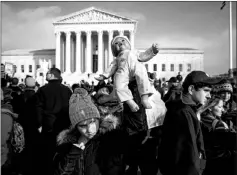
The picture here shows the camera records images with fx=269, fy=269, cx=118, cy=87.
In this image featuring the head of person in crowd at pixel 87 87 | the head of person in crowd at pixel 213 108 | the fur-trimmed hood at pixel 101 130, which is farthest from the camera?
the head of person in crowd at pixel 87 87

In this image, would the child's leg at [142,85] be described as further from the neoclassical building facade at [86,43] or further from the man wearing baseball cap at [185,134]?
the neoclassical building facade at [86,43]

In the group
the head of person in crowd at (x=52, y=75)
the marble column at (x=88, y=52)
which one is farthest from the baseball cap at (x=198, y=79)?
the marble column at (x=88, y=52)

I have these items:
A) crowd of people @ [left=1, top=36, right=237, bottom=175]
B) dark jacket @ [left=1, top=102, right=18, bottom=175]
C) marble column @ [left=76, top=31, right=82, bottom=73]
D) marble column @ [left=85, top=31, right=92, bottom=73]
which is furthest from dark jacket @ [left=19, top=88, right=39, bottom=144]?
marble column @ [left=76, top=31, right=82, bottom=73]

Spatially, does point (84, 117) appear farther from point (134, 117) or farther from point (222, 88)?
point (222, 88)

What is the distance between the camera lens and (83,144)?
8.50 ft

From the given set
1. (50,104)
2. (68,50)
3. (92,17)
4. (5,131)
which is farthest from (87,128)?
(92,17)

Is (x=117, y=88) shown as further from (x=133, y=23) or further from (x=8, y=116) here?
(x=133, y=23)

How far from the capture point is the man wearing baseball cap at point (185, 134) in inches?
98.3

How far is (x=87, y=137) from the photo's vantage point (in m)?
2.61

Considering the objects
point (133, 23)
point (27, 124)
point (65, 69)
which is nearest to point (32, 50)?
point (65, 69)

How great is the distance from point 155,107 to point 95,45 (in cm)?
5933

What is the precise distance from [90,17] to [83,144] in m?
55.7

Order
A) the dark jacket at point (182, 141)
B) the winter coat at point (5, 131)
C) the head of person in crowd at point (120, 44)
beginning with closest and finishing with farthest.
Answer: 1. the dark jacket at point (182, 141)
2. the head of person in crowd at point (120, 44)
3. the winter coat at point (5, 131)

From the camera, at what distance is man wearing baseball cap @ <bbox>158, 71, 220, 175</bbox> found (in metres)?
2.50
